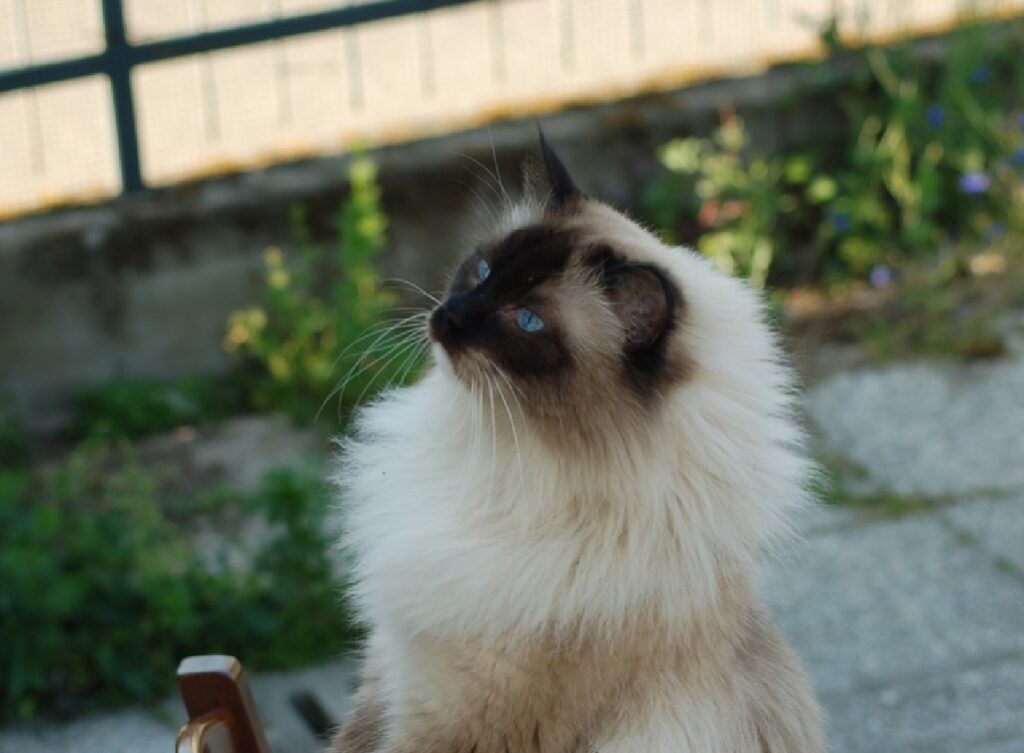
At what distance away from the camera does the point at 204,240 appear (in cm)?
533

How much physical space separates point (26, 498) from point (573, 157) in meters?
2.47

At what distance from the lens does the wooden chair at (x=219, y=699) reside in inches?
84.3

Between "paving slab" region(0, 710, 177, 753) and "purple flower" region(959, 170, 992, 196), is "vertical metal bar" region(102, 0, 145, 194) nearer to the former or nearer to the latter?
"paving slab" region(0, 710, 177, 753)

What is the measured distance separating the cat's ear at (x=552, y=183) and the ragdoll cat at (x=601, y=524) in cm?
13

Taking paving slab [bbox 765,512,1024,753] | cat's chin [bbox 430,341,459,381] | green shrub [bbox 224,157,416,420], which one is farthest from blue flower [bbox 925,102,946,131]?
cat's chin [bbox 430,341,459,381]

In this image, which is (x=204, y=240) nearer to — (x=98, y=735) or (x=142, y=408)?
(x=142, y=408)

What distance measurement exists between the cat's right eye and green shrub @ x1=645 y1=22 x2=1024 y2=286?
125 inches

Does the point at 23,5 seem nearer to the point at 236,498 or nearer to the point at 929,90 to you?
the point at 236,498

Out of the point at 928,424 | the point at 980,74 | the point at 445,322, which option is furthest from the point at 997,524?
the point at 445,322

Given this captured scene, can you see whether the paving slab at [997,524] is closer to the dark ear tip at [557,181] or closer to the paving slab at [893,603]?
the paving slab at [893,603]

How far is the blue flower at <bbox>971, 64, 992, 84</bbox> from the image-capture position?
571 centimetres

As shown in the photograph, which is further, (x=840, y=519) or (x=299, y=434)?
(x=299, y=434)

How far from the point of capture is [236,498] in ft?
14.9

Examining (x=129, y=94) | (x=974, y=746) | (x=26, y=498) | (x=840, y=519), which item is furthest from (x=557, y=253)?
(x=129, y=94)
